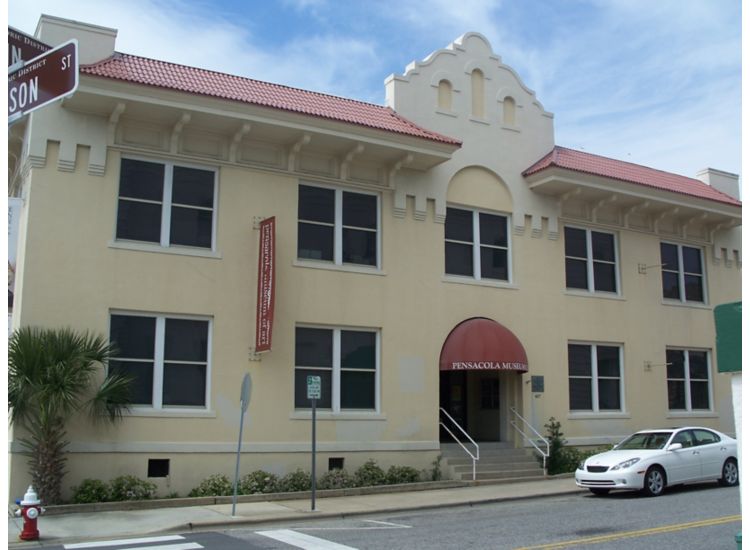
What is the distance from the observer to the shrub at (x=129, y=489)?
15859 millimetres

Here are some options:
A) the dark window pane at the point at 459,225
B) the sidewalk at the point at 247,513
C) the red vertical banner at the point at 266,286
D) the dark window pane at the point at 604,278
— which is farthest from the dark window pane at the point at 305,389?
the dark window pane at the point at 604,278

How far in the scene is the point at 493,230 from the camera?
22.3m

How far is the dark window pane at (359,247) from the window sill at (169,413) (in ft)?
16.5

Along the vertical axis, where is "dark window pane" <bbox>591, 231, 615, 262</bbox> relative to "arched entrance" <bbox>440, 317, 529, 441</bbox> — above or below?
Result: above

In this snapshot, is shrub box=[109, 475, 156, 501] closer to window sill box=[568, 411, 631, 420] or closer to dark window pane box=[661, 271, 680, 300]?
window sill box=[568, 411, 631, 420]

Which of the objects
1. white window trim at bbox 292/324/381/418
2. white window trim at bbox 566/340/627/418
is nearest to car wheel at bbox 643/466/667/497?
white window trim at bbox 566/340/627/418

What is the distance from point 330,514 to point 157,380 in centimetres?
492

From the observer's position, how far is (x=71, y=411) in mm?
15859

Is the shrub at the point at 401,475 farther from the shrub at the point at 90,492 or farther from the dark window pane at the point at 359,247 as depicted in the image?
the shrub at the point at 90,492

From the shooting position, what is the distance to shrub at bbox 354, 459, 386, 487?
1841 cm

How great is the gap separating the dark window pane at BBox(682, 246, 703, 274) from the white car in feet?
30.2

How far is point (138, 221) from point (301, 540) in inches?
341

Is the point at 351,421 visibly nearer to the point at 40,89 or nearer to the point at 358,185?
the point at 358,185

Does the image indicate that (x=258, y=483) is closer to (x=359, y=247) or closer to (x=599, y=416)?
(x=359, y=247)
